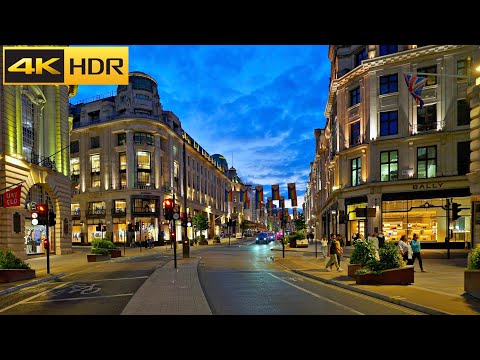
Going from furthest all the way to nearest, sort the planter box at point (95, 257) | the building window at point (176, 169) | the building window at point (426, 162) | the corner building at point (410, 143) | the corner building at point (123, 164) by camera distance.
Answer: the building window at point (176, 169)
the corner building at point (123, 164)
the building window at point (426, 162)
the corner building at point (410, 143)
the planter box at point (95, 257)

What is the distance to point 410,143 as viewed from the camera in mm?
33219

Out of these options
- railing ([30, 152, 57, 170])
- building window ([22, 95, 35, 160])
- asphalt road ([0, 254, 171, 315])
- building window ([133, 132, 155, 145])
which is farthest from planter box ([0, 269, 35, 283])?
building window ([133, 132, 155, 145])

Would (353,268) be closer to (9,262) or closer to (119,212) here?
(9,262)

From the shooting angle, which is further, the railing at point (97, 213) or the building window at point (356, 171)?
the railing at point (97, 213)

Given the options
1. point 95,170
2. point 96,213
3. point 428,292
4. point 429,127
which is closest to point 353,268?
point 428,292

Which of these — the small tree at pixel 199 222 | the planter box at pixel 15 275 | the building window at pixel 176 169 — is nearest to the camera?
the planter box at pixel 15 275

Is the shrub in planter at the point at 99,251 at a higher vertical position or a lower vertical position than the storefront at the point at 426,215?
lower

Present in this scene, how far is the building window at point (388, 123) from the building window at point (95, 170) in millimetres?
45883

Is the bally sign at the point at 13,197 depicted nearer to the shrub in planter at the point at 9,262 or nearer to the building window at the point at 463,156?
the shrub in planter at the point at 9,262

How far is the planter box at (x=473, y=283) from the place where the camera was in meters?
10.5

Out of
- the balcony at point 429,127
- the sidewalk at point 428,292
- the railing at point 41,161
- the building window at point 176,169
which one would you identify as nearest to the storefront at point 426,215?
the balcony at point 429,127
